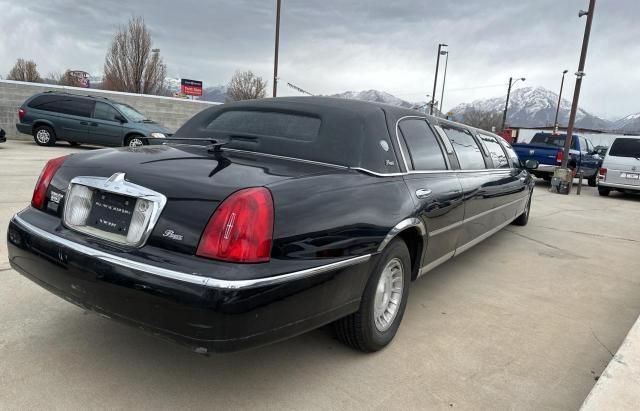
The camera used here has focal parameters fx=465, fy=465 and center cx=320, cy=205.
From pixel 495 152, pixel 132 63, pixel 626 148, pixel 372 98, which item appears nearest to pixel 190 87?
pixel 132 63

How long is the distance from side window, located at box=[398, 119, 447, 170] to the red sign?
47.0 meters

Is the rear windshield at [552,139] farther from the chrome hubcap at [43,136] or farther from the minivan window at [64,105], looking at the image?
the chrome hubcap at [43,136]

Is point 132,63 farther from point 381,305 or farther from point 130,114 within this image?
point 381,305

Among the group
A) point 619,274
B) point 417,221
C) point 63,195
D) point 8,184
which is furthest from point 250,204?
point 8,184

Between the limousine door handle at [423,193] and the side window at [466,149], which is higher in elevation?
the side window at [466,149]

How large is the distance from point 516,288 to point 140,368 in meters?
3.33

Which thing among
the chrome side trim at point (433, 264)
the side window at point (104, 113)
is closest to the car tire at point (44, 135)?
the side window at point (104, 113)

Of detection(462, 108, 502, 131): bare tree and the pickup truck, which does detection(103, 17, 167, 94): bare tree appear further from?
detection(462, 108, 502, 131): bare tree

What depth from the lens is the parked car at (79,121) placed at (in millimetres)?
12836

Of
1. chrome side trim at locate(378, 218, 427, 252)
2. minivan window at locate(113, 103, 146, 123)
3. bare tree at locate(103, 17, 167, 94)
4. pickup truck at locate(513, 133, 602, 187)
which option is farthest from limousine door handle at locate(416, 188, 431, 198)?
bare tree at locate(103, 17, 167, 94)

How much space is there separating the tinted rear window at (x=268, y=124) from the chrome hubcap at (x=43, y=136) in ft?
38.9

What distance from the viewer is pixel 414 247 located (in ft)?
10.5

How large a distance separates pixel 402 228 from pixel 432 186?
2.14 feet

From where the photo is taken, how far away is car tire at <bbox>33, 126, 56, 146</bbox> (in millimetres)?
13078
